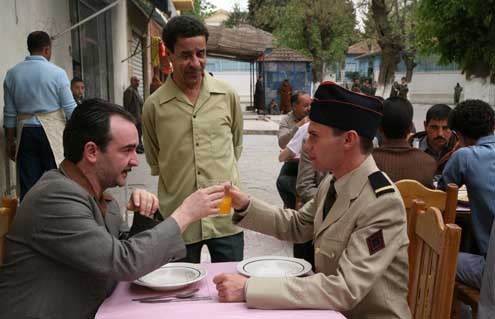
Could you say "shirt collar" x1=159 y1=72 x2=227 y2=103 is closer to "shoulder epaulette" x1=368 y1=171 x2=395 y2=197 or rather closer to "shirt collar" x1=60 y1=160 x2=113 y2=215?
"shirt collar" x1=60 y1=160 x2=113 y2=215

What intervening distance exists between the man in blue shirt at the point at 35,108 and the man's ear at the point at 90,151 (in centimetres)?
330

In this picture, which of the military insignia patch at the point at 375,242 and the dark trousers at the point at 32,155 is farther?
the dark trousers at the point at 32,155

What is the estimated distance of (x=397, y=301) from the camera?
190 cm

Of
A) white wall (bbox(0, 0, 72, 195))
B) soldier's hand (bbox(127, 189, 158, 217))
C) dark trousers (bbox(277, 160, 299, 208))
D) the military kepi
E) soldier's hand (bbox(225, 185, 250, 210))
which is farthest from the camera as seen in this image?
white wall (bbox(0, 0, 72, 195))

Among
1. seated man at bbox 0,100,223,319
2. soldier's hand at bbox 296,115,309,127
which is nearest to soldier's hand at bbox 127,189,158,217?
seated man at bbox 0,100,223,319

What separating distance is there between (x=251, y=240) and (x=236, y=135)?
2522 mm

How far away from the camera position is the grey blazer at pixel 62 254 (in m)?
1.66

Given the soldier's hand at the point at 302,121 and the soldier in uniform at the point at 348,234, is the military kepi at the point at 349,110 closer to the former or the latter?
the soldier in uniform at the point at 348,234

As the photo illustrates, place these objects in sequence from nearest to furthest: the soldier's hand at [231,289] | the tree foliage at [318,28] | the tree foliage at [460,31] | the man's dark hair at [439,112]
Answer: the soldier's hand at [231,289] < the man's dark hair at [439,112] < the tree foliage at [460,31] < the tree foliage at [318,28]

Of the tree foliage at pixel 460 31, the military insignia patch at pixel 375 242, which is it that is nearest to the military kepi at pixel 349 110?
the military insignia patch at pixel 375 242

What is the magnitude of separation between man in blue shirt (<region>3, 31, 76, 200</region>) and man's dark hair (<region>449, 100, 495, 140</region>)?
3.57 m

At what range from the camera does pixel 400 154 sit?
10.9 feet

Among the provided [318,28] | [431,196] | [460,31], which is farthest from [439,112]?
[318,28]

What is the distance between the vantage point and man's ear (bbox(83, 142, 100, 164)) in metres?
1.81
